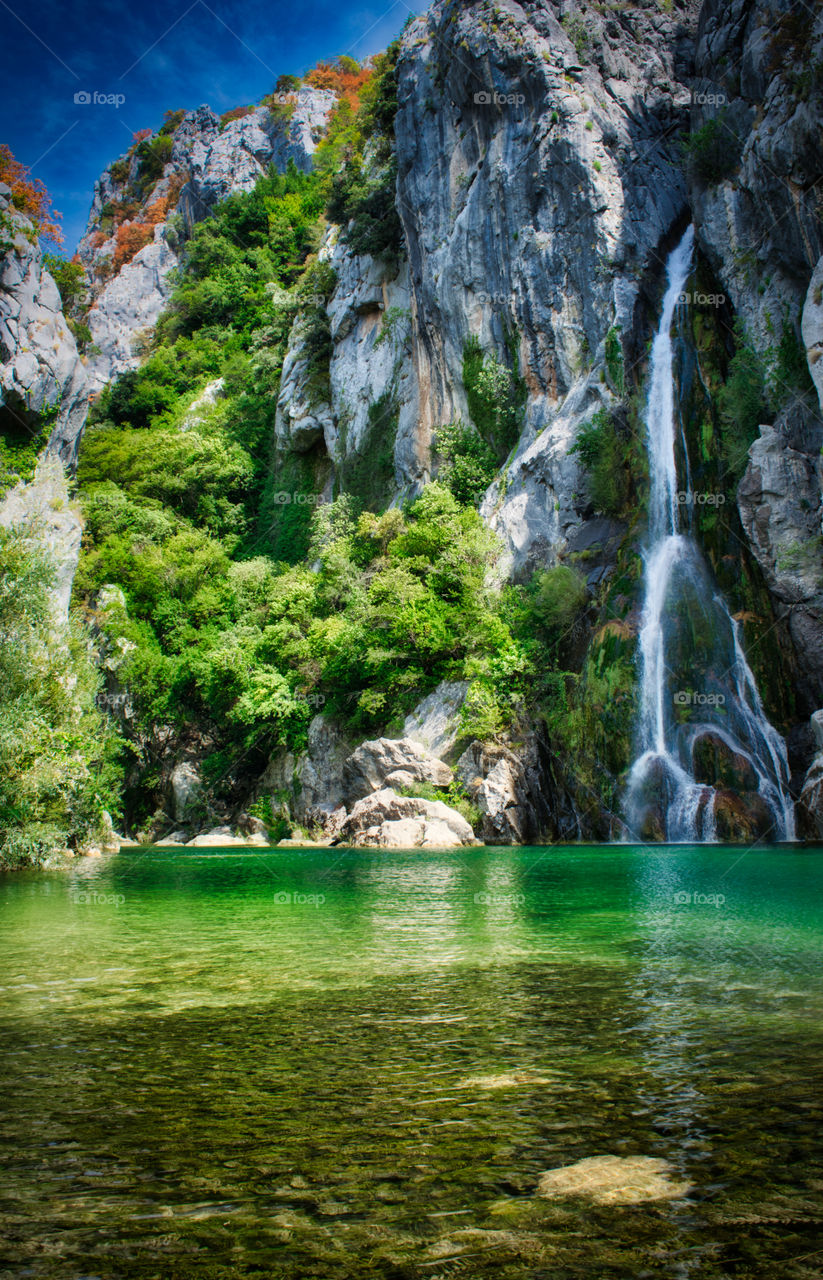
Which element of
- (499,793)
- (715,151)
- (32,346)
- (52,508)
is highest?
(715,151)

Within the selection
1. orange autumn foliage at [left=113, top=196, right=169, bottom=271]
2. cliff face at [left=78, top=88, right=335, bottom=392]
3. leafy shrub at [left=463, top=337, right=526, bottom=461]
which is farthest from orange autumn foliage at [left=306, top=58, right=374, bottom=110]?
leafy shrub at [left=463, top=337, right=526, bottom=461]

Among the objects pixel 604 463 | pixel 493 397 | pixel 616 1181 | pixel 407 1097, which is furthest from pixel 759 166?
pixel 616 1181

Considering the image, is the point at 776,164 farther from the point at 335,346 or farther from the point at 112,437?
the point at 112,437

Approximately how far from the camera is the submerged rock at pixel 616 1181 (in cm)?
243

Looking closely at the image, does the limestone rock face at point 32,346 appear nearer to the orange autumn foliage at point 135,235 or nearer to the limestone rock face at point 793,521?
the limestone rock face at point 793,521

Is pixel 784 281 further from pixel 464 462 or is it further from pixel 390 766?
pixel 390 766

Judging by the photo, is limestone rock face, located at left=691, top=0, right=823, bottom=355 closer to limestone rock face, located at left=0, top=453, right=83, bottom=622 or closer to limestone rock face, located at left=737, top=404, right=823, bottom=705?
limestone rock face, located at left=737, top=404, right=823, bottom=705

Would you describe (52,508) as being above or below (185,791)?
above

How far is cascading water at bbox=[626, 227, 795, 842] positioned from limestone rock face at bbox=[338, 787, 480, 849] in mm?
4687

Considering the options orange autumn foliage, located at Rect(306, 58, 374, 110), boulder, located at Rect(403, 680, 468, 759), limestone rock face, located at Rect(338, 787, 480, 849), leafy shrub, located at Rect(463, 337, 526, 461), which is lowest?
limestone rock face, located at Rect(338, 787, 480, 849)

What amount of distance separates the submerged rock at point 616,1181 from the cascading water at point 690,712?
61.7 ft

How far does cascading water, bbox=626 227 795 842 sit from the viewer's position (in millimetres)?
20328

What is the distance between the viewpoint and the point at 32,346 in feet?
95.5

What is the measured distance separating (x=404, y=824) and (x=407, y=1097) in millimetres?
19481
